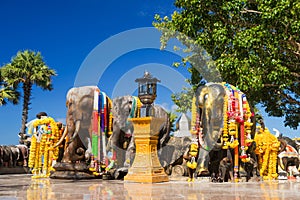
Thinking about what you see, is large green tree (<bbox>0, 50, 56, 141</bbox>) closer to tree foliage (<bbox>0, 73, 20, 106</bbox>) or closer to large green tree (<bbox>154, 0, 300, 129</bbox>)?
tree foliage (<bbox>0, 73, 20, 106</bbox>)

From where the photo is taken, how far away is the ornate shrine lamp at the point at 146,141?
26.8 feet

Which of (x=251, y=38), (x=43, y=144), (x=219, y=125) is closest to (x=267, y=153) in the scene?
(x=219, y=125)

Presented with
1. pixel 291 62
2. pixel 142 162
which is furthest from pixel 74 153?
pixel 291 62

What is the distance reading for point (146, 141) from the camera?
8.41 m

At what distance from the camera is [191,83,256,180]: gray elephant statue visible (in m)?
8.76

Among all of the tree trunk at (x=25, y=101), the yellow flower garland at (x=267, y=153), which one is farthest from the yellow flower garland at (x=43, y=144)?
the tree trunk at (x=25, y=101)

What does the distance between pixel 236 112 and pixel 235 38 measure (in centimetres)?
377

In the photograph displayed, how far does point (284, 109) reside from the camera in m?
15.5

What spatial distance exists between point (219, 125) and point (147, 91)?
199 cm

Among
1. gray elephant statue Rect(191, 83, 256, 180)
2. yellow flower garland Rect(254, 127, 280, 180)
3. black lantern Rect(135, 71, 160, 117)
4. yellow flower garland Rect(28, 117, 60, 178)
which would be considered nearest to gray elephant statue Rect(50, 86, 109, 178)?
yellow flower garland Rect(28, 117, 60, 178)

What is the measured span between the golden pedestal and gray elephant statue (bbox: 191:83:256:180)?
1.13m

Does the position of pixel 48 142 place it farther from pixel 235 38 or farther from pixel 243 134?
pixel 235 38

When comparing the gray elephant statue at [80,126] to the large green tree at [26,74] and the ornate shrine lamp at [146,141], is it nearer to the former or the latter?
the ornate shrine lamp at [146,141]

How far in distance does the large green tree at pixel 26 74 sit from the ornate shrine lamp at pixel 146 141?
49.3 ft
